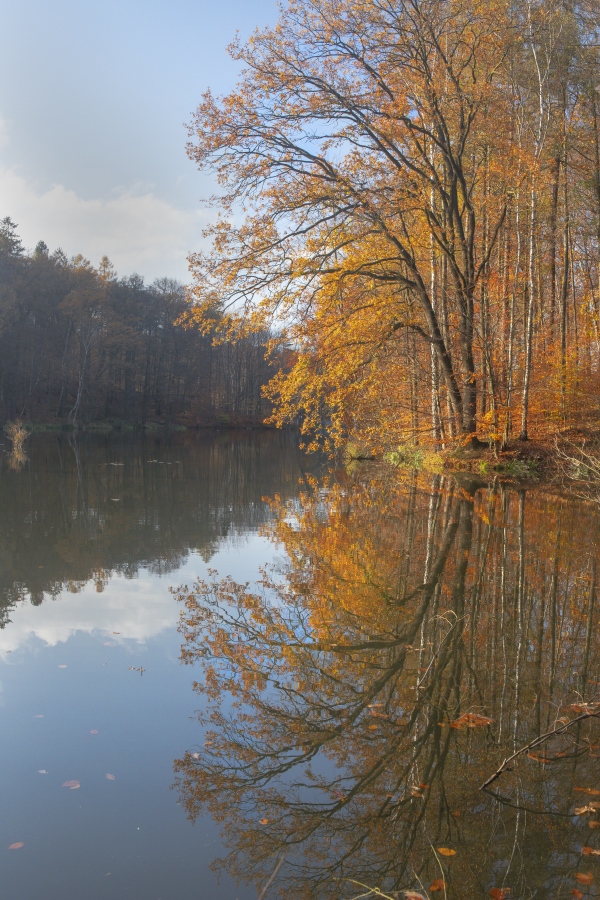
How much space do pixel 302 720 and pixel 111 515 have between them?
906 centimetres

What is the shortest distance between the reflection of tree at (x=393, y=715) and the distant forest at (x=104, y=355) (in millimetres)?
43728

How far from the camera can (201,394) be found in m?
72.1

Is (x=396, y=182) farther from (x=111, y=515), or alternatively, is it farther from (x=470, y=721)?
A: (x=470, y=721)

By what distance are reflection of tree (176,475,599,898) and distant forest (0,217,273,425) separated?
43.7m

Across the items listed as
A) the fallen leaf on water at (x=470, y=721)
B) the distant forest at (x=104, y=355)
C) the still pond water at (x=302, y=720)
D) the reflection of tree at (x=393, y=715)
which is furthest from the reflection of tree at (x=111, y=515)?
the distant forest at (x=104, y=355)

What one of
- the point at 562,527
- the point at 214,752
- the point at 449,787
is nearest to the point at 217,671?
the point at 214,752

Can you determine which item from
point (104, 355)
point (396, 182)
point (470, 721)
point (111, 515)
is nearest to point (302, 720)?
point (470, 721)

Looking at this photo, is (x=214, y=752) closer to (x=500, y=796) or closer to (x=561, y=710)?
(x=500, y=796)

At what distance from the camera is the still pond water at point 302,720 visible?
287cm

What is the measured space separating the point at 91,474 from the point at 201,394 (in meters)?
52.5

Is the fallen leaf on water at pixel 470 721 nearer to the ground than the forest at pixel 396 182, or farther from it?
nearer to the ground

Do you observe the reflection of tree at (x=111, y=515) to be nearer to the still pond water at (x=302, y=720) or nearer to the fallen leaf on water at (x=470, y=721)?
the still pond water at (x=302, y=720)

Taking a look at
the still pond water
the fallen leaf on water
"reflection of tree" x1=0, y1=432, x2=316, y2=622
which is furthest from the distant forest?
the fallen leaf on water

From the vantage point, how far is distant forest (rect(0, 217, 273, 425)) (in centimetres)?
5053
